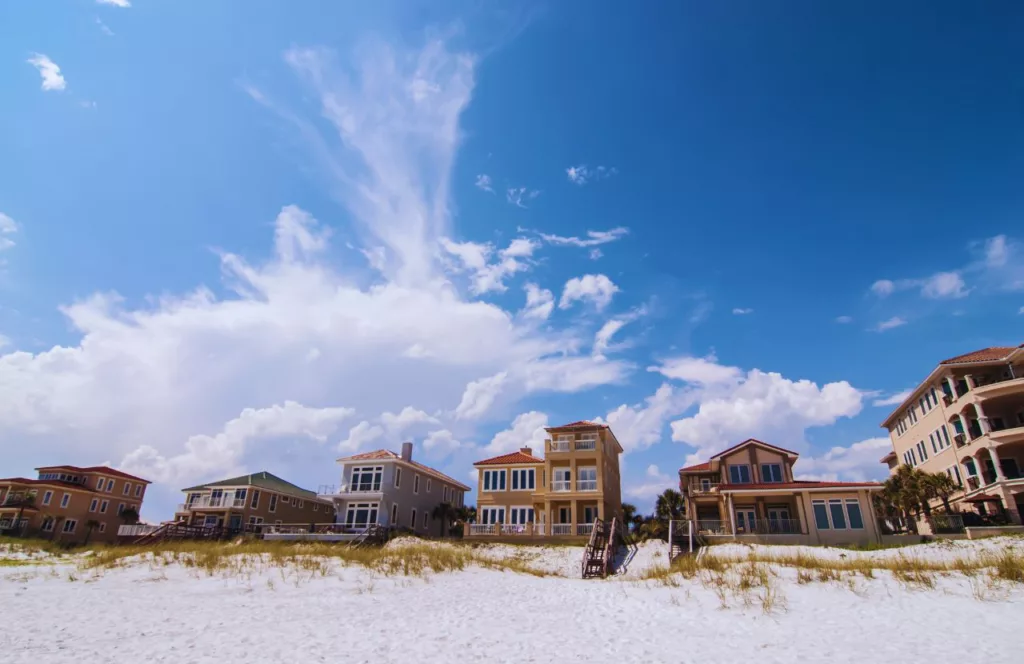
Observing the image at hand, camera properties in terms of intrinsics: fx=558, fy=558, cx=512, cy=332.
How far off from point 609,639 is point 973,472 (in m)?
34.8

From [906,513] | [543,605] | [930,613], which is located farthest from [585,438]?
[930,613]

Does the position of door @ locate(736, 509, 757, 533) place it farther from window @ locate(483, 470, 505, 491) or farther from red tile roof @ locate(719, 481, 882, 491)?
window @ locate(483, 470, 505, 491)

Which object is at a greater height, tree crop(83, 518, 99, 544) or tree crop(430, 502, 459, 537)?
tree crop(430, 502, 459, 537)

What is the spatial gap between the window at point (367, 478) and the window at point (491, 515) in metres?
8.43

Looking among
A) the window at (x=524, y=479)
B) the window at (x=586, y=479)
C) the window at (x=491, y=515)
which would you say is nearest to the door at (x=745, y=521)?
the window at (x=586, y=479)

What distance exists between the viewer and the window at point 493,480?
145ft

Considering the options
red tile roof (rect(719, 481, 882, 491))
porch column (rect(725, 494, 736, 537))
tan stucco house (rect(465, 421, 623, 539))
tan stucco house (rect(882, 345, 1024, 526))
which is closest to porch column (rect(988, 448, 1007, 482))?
tan stucco house (rect(882, 345, 1024, 526))

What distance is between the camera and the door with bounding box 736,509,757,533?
3334 centimetres

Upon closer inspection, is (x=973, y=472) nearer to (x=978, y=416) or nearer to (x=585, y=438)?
(x=978, y=416)

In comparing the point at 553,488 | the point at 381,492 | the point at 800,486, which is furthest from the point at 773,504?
the point at 381,492

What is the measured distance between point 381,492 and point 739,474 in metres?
26.6

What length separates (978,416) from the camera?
110 ft

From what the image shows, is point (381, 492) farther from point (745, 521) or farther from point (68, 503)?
point (68, 503)

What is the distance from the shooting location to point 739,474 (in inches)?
1553
